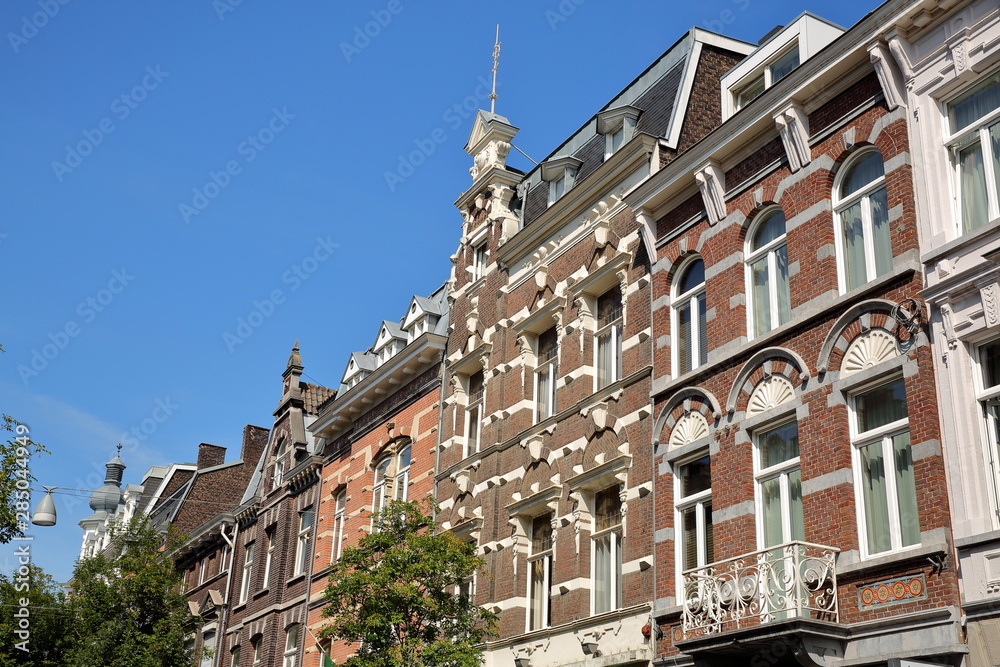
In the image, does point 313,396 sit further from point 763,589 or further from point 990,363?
point 990,363

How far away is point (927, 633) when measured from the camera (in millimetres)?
12969

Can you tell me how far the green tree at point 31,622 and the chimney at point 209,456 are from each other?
1848 centimetres

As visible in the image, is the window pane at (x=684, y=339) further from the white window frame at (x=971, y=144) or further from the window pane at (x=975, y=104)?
the window pane at (x=975, y=104)

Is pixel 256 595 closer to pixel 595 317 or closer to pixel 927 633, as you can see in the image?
pixel 595 317

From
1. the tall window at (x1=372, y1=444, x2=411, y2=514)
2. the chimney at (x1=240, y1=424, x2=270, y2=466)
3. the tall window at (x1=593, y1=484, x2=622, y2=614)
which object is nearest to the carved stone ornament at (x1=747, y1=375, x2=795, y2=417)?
the tall window at (x1=593, y1=484, x2=622, y2=614)

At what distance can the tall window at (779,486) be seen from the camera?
16.0 metres

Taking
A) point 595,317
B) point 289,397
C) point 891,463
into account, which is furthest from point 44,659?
point 891,463

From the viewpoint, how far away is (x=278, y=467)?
3850 centimetres

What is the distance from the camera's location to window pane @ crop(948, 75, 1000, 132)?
564 inches

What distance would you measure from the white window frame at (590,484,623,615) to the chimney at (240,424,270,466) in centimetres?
3255

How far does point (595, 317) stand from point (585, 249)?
4.78 ft

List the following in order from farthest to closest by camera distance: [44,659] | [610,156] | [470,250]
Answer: [44,659], [470,250], [610,156]

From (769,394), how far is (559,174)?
33.3 ft

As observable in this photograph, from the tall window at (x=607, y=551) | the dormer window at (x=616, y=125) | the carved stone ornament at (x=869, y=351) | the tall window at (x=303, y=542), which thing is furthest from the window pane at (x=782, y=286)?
the tall window at (x=303, y=542)
